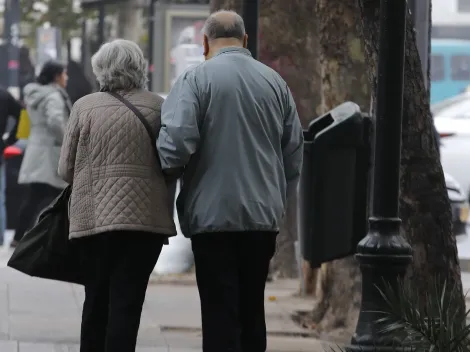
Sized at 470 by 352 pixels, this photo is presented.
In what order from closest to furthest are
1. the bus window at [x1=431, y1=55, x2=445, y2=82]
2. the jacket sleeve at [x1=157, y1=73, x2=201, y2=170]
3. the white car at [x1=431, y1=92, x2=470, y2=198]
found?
the jacket sleeve at [x1=157, y1=73, x2=201, y2=170] → the white car at [x1=431, y1=92, x2=470, y2=198] → the bus window at [x1=431, y1=55, x2=445, y2=82]

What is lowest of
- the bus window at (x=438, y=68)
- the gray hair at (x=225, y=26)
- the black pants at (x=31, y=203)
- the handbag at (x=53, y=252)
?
the bus window at (x=438, y=68)

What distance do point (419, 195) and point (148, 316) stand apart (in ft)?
7.57

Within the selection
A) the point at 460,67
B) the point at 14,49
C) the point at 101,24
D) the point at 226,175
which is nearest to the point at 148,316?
the point at 226,175

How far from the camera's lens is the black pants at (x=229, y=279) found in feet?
18.1

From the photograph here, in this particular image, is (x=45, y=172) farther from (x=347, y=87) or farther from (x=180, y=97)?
(x=180, y=97)

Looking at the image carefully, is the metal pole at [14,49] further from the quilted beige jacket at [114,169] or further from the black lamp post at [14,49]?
the quilted beige jacket at [114,169]

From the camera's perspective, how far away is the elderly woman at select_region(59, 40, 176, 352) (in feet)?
18.2

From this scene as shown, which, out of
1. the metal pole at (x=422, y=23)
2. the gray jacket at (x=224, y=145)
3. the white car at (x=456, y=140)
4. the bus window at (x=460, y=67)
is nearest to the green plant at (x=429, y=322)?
the gray jacket at (x=224, y=145)

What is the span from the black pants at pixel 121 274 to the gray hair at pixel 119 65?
0.64 m

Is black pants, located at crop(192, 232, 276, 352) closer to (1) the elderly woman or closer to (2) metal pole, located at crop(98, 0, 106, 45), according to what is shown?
(1) the elderly woman

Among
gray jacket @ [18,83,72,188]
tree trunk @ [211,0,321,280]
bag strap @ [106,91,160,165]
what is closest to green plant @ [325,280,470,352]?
bag strap @ [106,91,160,165]

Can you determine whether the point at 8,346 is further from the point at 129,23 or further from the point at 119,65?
the point at 129,23

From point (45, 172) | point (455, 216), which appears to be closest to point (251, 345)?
point (45, 172)

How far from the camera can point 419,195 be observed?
745cm
